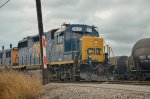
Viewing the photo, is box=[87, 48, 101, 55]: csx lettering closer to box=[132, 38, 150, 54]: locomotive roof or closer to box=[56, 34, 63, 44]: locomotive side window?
box=[56, 34, 63, 44]: locomotive side window

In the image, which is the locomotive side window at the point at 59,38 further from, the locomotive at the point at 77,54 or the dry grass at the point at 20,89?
the dry grass at the point at 20,89

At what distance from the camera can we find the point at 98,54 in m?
23.1

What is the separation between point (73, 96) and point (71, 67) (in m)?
10.6

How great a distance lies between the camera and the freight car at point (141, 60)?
23.0 metres

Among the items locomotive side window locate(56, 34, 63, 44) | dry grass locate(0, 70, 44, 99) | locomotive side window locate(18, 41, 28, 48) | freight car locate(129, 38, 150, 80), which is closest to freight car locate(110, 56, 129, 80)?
freight car locate(129, 38, 150, 80)

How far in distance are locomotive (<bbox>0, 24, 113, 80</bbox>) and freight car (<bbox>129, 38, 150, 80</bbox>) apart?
2.29 metres

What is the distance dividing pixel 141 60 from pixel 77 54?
4.77 meters

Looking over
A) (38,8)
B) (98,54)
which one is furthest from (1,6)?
(98,54)

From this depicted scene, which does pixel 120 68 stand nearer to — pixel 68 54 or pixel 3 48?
pixel 68 54

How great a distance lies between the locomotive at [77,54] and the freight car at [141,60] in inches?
90.0

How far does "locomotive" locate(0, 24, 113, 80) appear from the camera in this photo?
2191 cm

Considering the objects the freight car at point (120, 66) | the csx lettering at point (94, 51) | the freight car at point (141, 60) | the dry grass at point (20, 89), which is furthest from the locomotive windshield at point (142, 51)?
Result: the dry grass at point (20, 89)

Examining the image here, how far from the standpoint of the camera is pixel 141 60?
76.8ft

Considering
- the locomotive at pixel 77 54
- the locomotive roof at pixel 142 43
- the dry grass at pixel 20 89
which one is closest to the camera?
the dry grass at pixel 20 89
